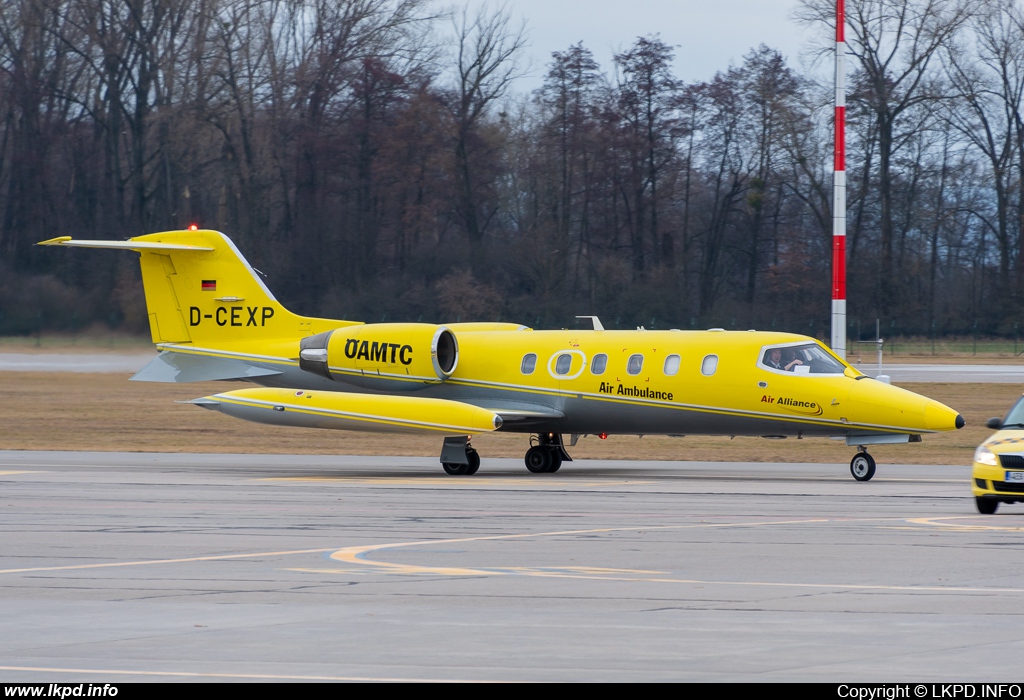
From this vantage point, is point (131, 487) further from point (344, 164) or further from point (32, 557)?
point (344, 164)

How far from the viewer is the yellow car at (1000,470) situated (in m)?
15.6

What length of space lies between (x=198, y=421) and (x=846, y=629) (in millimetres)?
30292

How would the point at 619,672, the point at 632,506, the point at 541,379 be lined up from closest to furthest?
1. the point at 619,672
2. the point at 632,506
3. the point at 541,379

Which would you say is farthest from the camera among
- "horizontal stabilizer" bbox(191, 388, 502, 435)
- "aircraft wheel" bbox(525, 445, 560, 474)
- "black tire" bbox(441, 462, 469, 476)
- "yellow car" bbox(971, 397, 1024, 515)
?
"aircraft wheel" bbox(525, 445, 560, 474)

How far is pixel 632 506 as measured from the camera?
59.6ft

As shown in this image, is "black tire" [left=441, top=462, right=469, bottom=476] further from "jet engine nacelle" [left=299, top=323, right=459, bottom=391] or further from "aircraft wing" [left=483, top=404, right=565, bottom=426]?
"jet engine nacelle" [left=299, top=323, right=459, bottom=391]

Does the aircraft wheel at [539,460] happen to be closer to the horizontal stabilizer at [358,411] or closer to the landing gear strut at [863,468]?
the horizontal stabilizer at [358,411]

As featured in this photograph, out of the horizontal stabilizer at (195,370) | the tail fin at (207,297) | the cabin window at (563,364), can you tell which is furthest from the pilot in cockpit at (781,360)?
the horizontal stabilizer at (195,370)

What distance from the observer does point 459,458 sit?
24.2 m

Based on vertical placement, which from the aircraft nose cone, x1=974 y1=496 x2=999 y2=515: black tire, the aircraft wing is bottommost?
x1=974 y1=496 x2=999 y2=515: black tire

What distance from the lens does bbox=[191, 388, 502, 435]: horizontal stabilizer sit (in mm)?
23391

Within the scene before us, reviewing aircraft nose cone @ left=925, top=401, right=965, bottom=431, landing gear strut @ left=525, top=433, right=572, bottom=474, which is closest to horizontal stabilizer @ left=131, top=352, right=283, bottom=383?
landing gear strut @ left=525, top=433, right=572, bottom=474

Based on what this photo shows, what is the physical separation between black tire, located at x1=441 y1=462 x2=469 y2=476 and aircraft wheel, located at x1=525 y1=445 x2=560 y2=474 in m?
1.63

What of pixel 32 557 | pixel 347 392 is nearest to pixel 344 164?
pixel 347 392
